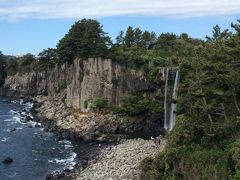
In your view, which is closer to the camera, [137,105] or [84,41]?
[137,105]

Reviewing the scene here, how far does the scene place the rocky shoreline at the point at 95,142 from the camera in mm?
48375

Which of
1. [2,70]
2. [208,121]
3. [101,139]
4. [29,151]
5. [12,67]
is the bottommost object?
[29,151]

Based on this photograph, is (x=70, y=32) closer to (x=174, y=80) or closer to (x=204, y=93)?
(x=174, y=80)

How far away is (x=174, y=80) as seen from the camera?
73.2 meters

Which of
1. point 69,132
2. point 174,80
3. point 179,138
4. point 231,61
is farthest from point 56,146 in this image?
point 231,61

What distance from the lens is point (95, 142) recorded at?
210 ft

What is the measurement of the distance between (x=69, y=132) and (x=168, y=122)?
15.0m

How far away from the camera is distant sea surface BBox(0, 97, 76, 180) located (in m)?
51.0

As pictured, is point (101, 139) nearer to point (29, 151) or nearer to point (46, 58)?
point (29, 151)

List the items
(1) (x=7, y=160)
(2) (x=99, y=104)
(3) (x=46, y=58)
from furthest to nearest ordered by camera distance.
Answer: (3) (x=46, y=58)
(2) (x=99, y=104)
(1) (x=7, y=160)

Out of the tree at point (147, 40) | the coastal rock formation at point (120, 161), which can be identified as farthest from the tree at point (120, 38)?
the coastal rock formation at point (120, 161)

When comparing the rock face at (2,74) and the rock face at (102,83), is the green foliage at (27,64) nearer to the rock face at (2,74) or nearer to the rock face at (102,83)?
the rock face at (2,74)

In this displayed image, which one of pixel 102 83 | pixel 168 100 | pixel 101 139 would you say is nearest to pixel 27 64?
pixel 102 83

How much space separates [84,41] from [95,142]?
25679 mm
